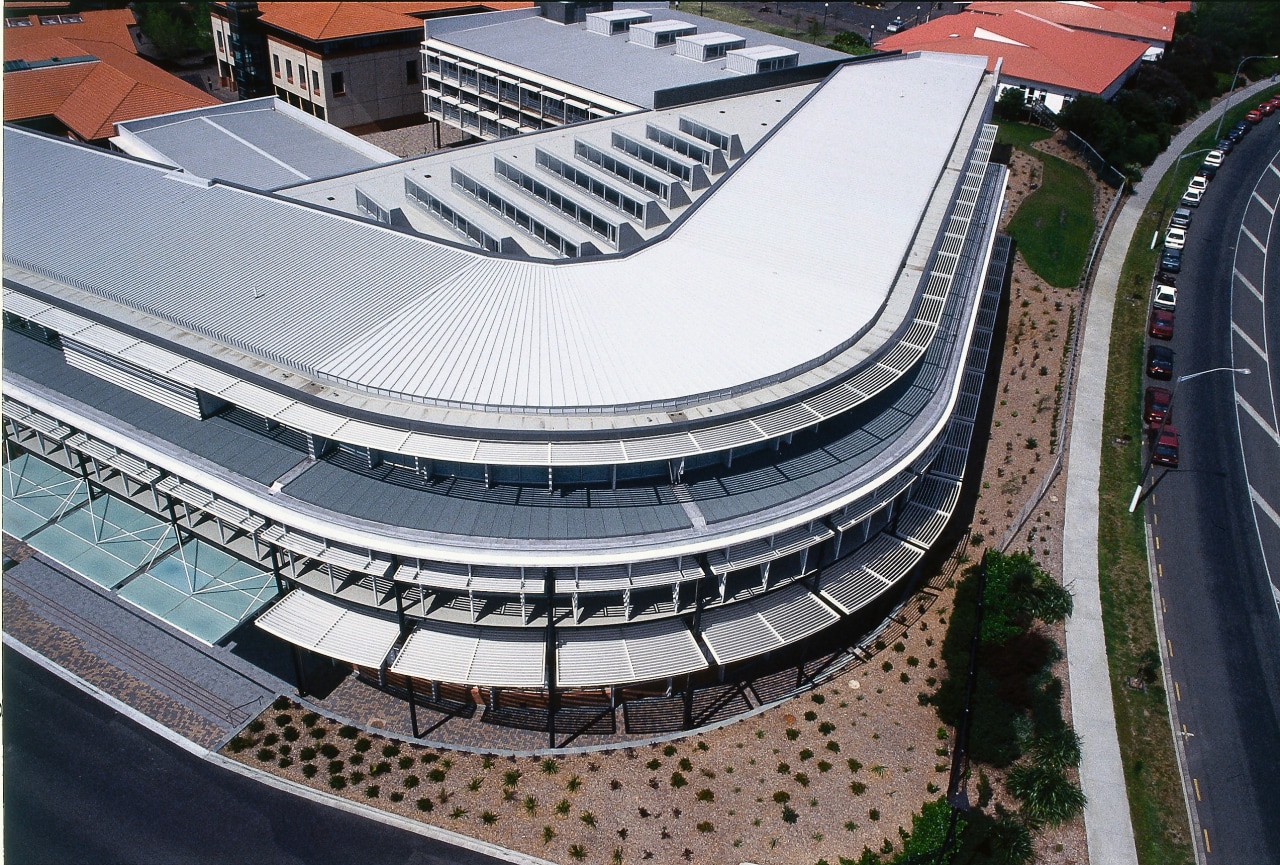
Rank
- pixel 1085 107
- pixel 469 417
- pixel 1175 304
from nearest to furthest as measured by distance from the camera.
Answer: pixel 469 417 → pixel 1175 304 → pixel 1085 107

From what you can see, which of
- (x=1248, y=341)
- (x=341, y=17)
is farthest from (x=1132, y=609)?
(x=341, y=17)

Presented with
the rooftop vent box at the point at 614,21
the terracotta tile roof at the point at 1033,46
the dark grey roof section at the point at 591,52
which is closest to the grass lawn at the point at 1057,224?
the terracotta tile roof at the point at 1033,46

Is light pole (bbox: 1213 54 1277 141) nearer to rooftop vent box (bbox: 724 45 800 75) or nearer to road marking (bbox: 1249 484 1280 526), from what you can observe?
rooftop vent box (bbox: 724 45 800 75)

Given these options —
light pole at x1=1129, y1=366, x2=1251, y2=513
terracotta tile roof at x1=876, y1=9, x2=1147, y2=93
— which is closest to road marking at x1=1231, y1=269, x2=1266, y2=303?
light pole at x1=1129, y1=366, x2=1251, y2=513

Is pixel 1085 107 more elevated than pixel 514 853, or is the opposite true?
pixel 1085 107

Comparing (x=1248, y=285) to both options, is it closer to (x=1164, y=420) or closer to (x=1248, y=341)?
(x=1248, y=341)

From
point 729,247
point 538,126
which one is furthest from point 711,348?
point 538,126

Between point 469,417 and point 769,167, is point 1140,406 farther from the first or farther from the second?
point 469,417
